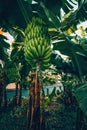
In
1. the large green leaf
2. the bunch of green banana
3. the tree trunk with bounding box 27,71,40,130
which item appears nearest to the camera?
the bunch of green banana

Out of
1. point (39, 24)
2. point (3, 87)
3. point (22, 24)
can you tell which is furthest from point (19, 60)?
point (39, 24)

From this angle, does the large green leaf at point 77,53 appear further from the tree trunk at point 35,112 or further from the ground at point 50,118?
the ground at point 50,118

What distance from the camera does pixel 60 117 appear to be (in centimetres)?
583

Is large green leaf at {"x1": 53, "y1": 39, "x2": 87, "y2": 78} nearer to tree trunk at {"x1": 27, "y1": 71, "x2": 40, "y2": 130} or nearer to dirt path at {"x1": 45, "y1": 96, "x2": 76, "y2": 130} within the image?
tree trunk at {"x1": 27, "y1": 71, "x2": 40, "y2": 130}

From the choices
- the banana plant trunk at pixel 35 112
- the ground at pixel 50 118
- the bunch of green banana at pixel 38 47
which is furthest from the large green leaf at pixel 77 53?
the ground at pixel 50 118

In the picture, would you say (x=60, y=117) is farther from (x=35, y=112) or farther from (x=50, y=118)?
(x=35, y=112)

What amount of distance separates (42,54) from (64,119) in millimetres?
3741

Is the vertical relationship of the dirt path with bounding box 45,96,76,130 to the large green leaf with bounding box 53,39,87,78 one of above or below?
below

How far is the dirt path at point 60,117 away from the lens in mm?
5061

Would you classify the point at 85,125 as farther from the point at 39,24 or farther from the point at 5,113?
the point at 5,113

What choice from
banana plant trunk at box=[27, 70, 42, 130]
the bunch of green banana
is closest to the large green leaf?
banana plant trunk at box=[27, 70, 42, 130]

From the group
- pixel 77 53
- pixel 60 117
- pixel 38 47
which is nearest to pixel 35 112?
pixel 77 53

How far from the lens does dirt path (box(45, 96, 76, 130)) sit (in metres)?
5.06

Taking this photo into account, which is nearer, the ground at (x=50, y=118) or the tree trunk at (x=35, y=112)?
the tree trunk at (x=35, y=112)
